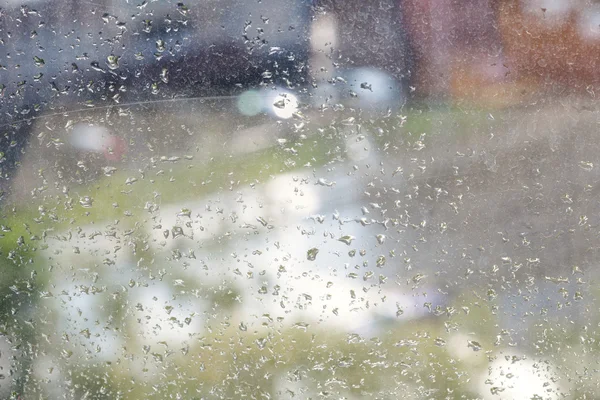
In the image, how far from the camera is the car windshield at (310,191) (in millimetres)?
771

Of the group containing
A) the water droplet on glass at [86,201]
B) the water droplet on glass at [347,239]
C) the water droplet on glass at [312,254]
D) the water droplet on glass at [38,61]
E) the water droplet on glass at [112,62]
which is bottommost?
the water droplet on glass at [86,201]

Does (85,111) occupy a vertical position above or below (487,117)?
below

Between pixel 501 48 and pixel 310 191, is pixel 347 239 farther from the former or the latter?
pixel 501 48

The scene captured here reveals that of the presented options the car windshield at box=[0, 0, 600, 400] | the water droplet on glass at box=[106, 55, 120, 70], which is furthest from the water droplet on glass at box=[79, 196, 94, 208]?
the water droplet on glass at box=[106, 55, 120, 70]

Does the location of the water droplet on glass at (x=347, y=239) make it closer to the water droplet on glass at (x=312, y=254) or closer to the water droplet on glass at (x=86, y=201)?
the water droplet on glass at (x=312, y=254)

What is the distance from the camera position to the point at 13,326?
0.88 metres

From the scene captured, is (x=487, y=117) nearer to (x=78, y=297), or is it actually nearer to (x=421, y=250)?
(x=421, y=250)

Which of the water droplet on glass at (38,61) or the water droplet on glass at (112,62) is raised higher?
the water droplet on glass at (112,62)

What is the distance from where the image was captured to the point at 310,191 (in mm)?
789

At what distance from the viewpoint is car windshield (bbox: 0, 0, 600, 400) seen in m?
0.77

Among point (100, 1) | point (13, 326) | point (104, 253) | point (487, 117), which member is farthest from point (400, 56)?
Answer: point (13, 326)

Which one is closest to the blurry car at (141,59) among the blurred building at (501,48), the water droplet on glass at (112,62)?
the water droplet on glass at (112,62)

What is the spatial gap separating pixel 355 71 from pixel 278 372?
54cm

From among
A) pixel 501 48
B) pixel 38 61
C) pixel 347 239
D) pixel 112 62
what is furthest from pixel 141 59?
pixel 501 48
